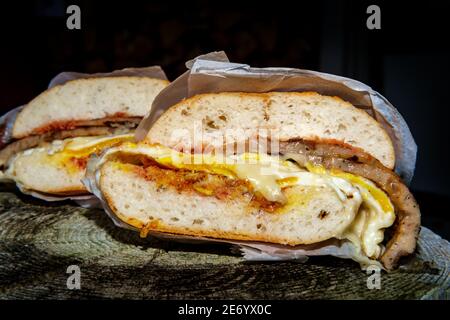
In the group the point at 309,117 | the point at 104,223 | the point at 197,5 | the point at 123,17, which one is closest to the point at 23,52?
the point at 123,17

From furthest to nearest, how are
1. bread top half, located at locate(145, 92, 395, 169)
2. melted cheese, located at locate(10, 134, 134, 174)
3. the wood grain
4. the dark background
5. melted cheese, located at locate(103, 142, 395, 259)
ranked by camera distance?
1. the dark background
2. melted cheese, located at locate(10, 134, 134, 174)
3. bread top half, located at locate(145, 92, 395, 169)
4. melted cheese, located at locate(103, 142, 395, 259)
5. the wood grain

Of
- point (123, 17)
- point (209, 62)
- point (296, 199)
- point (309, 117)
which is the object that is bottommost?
point (296, 199)

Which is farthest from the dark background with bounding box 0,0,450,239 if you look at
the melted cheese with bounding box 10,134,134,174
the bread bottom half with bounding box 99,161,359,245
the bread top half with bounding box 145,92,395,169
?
the bread bottom half with bounding box 99,161,359,245

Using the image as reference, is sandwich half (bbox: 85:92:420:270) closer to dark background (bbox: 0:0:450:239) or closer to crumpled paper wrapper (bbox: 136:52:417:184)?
crumpled paper wrapper (bbox: 136:52:417:184)

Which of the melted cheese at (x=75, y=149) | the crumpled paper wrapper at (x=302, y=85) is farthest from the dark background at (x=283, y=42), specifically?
the crumpled paper wrapper at (x=302, y=85)
